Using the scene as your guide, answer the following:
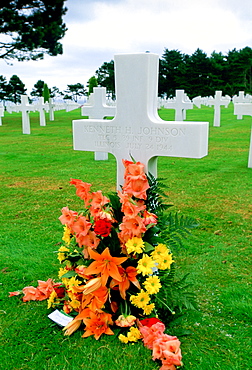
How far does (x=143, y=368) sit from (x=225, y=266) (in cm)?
174

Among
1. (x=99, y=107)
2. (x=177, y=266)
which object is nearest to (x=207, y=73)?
(x=99, y=107)

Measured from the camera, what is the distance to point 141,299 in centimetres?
258

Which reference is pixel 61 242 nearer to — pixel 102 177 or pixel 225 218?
pixel 225 218

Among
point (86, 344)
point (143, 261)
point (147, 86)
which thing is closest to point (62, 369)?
point (86, 344)

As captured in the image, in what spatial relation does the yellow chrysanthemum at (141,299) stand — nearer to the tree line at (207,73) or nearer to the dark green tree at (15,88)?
A: the dark green tree at (15,88)

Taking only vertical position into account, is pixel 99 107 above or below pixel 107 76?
below

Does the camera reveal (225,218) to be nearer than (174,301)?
No

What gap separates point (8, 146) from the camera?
44.1 ft

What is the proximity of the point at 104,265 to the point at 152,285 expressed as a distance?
1.14 ft

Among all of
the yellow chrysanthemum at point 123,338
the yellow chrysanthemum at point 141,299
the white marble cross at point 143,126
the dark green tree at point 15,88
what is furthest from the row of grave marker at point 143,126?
the dark green tree at point 15,88

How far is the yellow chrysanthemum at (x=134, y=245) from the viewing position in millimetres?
2520

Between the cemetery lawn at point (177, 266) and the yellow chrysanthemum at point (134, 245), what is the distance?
368mm

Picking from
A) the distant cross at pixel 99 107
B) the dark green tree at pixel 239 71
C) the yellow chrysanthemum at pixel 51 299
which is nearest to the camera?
the yellow chrysanthemum at pixel 51 299

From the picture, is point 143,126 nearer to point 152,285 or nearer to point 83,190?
point 83,190
